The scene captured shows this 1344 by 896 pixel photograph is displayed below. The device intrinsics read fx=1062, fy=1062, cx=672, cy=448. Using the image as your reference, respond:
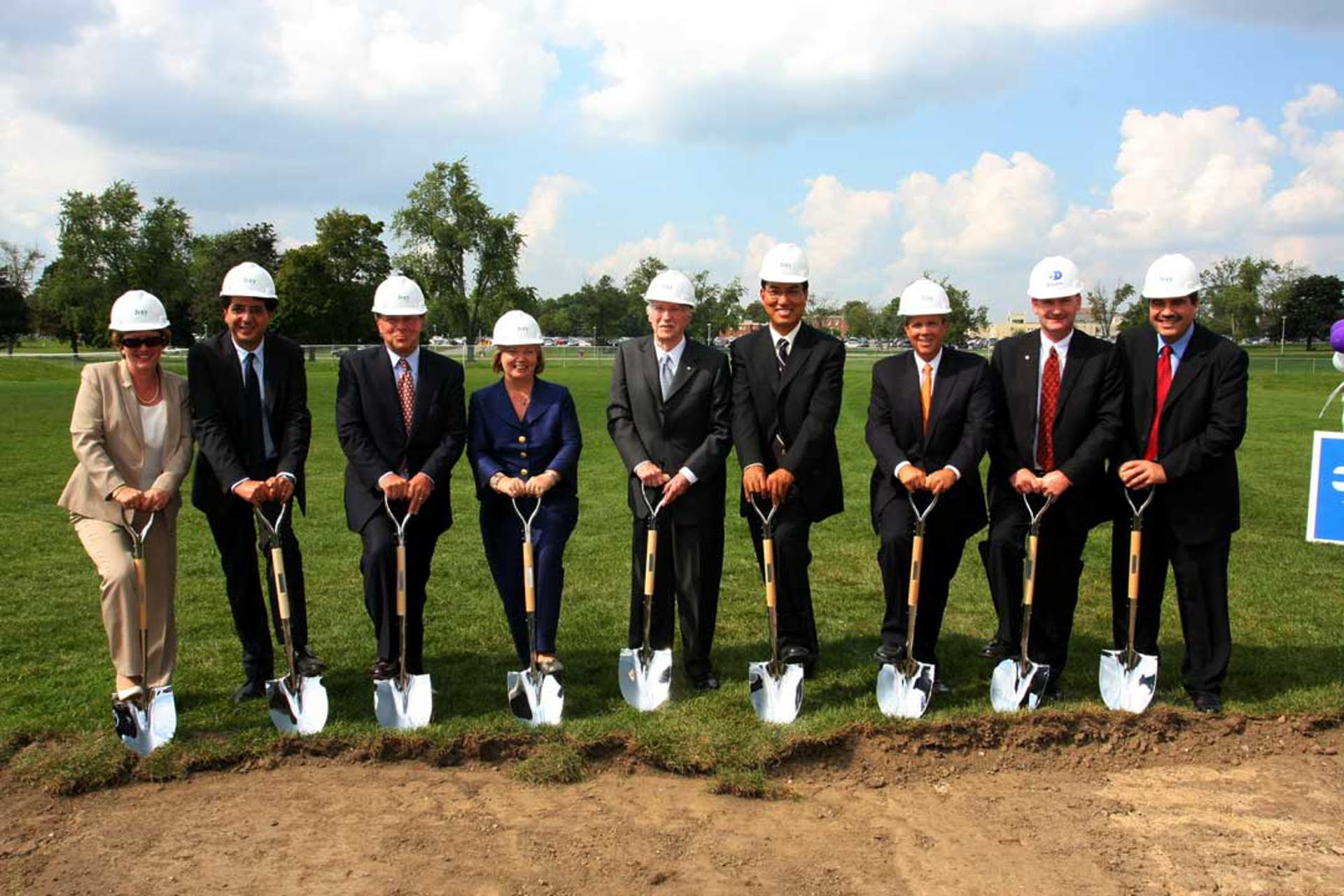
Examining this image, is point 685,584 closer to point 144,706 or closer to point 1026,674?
point 1026,674

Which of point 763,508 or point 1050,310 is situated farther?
point 763,508

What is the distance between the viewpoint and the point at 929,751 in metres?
5.49

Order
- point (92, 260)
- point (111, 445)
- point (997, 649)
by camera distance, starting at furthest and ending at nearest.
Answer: point (92, 260) → point (997, 649) → point (111, 445)

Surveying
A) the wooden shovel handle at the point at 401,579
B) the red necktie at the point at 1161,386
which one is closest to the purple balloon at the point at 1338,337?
the red necktie at the point at 1161,386

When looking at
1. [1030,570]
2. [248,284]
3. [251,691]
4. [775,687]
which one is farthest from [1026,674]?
[248,284]

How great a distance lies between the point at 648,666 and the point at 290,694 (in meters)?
1.95

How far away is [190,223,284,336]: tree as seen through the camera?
78.4 meters

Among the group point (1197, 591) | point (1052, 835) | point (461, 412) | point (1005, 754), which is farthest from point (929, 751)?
point (461, 412)

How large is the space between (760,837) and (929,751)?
136 centimetres

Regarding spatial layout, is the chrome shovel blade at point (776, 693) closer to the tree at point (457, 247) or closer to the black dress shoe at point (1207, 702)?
the black dress shoe at point (1207, 702)

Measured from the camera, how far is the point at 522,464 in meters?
6.28

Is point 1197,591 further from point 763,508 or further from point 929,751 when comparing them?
point 763,508

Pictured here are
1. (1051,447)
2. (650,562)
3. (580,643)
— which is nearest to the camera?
(1051,447)

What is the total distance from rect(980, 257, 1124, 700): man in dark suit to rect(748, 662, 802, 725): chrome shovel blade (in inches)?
57.5
